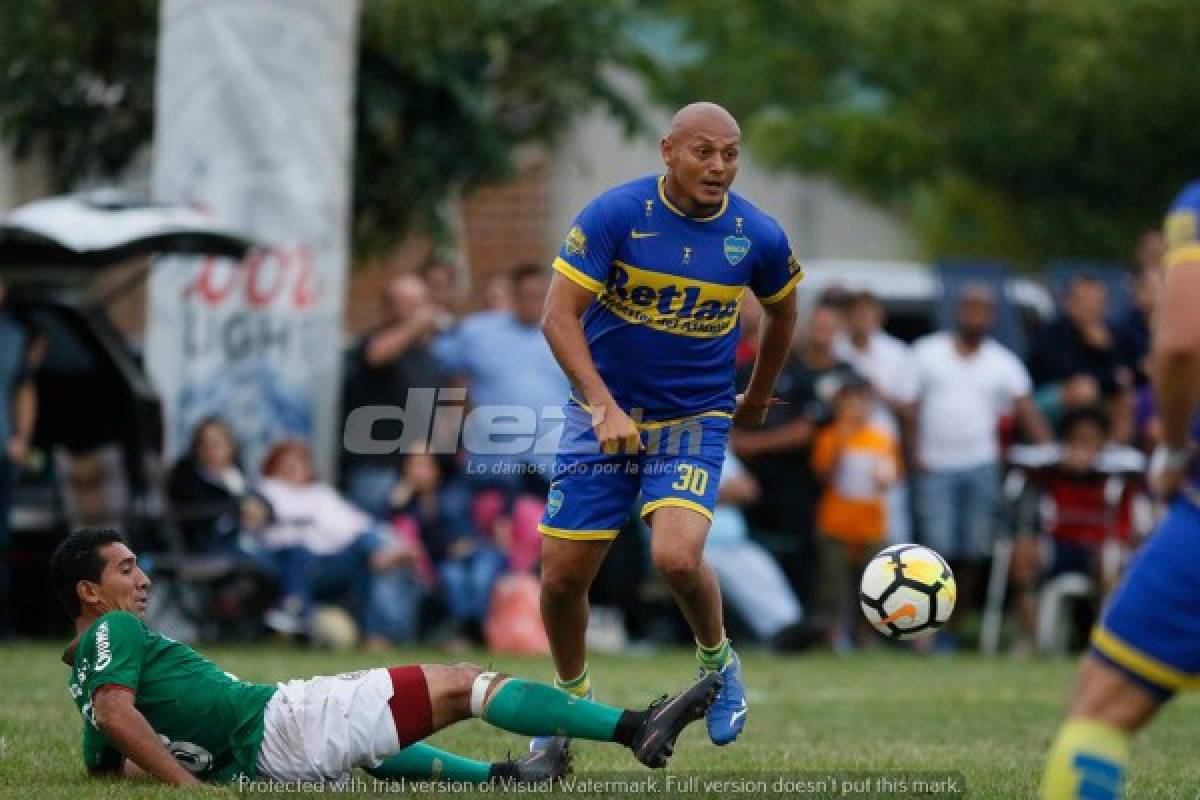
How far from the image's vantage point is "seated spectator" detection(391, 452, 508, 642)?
15.5 metres

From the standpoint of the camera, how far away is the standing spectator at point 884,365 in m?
17.1

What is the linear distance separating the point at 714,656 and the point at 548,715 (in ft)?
4.55

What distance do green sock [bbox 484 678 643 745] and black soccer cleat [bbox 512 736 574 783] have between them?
1.10 feet

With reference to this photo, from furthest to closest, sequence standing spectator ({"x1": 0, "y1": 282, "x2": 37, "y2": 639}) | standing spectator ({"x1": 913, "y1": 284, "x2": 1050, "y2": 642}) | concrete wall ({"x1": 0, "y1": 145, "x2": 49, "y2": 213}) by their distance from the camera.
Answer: concrete wall ({"x1": 0, "y1": 145, "x2": 49, "y2": 213}) < standing spectator ({"x1": 913, "y1": 284, "x2": 1050, "y2": 642}) < standing spectator ({"x1": 0, "y1": 282, "x2": 37, "y2": 639})

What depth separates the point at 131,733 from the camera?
734 cm

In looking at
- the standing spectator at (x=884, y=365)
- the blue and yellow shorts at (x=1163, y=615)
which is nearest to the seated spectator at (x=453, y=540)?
the standing spectator at (x=884, y=365)

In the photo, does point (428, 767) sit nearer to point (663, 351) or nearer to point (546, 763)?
point (546, 763)

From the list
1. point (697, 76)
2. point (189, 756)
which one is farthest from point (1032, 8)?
point (189, 756)

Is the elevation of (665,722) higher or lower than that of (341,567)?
higher

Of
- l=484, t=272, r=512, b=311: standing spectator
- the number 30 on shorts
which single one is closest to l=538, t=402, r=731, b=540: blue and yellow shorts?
the number 30 on shorts

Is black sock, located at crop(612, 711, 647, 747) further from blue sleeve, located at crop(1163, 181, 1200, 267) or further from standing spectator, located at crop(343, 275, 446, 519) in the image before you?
standing spectator, located at crop(343, 275, 446, 519)

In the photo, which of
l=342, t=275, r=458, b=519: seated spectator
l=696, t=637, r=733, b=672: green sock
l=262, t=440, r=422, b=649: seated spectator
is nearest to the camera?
l=696, t=637, r=733, b=672: green sock

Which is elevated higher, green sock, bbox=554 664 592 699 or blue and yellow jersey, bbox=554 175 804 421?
blue and yellow jersey, bbox=554 175 804 421

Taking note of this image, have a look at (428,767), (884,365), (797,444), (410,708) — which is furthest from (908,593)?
(884,365)
